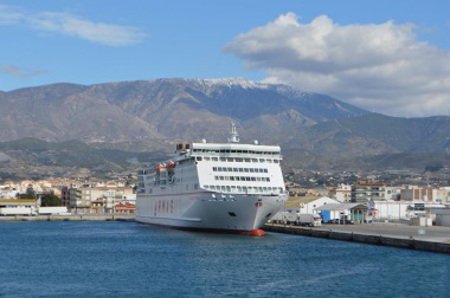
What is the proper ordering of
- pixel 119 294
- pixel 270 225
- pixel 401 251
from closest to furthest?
pixel 119 294
pixel 401 251
pixel 270 225

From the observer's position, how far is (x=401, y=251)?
60.9m

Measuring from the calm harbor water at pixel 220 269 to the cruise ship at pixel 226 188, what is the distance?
2177mm

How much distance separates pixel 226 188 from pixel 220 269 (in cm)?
2518

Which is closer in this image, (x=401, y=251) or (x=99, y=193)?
(x=401, y=251)

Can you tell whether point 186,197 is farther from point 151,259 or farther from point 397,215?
point 397,215

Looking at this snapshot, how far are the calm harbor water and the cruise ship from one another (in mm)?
2177

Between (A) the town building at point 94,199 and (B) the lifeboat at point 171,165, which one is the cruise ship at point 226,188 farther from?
(A) the town building at point 94,199

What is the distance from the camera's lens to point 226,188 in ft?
245

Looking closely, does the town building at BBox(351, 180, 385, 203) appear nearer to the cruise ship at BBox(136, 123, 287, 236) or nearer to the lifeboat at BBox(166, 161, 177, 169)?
the lifeboat at BBox(166, 161, 177, 169)

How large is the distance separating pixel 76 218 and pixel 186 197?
65.6 metres

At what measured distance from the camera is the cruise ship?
7238cm

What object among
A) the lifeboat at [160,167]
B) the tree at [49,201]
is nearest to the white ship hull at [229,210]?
the lifeboat at [160,167]

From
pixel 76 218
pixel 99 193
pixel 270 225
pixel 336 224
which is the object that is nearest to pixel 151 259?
pixel 270 225

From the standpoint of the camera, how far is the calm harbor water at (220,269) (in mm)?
42156
